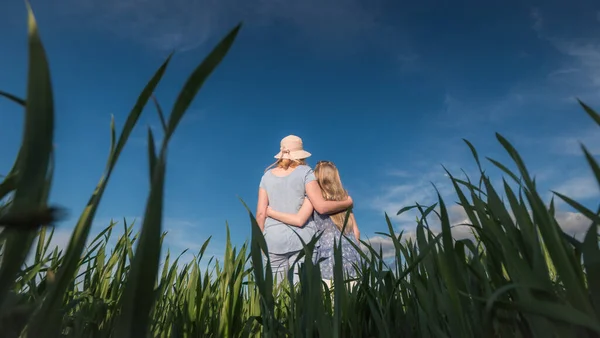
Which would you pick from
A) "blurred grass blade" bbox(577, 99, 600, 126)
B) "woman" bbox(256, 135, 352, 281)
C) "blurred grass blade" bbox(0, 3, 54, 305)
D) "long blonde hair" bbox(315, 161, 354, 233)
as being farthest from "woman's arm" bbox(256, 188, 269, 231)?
"blurred grass blade" bbox(0, 3, 54, 305)

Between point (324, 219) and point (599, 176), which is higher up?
point (324, 219)

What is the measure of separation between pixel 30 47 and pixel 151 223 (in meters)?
0.13

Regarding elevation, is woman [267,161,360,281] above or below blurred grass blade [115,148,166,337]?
above

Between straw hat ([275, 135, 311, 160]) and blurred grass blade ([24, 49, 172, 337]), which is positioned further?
straw hat ([275, 135, 311, 160])

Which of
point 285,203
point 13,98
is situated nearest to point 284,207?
point 285,203

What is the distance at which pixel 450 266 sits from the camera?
0.60 metres

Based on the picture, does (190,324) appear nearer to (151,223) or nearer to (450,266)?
(450,266)

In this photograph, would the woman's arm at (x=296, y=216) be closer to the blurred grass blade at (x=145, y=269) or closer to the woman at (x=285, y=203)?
the woman at (x=285, y=203)

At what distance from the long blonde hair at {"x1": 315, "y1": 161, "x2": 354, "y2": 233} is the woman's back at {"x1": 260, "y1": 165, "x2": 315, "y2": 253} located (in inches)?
23.0

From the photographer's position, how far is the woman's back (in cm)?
445

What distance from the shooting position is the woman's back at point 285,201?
4.45 meters

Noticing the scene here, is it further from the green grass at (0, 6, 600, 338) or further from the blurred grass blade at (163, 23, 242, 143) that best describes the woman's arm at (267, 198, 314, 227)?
the blurred grass blade at (163, 23, 242, 143)

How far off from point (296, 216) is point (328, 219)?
1.83 ft

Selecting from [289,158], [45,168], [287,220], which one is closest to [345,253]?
[287,220]
